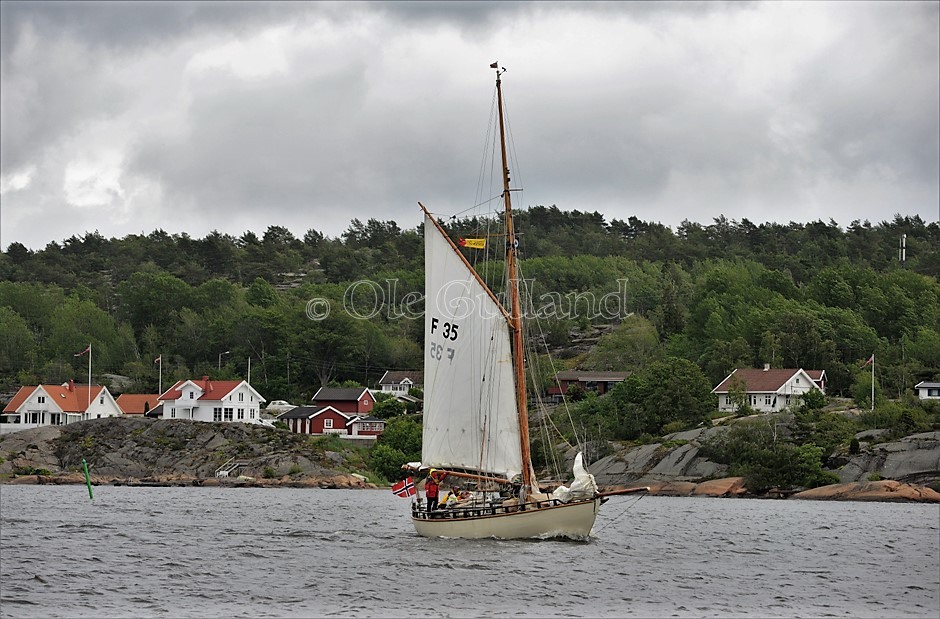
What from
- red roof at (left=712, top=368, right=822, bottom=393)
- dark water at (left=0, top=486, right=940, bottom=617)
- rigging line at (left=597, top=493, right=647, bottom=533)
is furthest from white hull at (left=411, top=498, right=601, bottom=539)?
red roof at (left=712, top=368, right=822, bottom=393)

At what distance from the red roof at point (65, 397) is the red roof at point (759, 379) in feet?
217

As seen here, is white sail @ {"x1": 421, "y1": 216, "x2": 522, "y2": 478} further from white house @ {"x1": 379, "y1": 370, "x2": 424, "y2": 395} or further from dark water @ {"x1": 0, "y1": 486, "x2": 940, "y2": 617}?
white house @ {"x1": 379, "y1": 370, "x2": 424, "y2": 395}

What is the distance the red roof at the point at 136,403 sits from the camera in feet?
444

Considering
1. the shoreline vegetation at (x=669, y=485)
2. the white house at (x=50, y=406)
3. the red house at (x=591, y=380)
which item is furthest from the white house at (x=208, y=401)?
the red house at (x=591, y=380)

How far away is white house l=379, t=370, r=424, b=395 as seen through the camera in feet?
485

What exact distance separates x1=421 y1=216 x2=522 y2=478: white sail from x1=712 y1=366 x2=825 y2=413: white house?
213 ft

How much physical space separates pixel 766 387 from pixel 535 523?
234 ft

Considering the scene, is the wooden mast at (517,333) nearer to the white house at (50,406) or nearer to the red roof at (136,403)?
the white house at (50,406)

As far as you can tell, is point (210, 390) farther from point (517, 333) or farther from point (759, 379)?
point (517, 333)

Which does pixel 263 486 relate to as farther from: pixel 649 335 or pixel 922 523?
pixel 649 335

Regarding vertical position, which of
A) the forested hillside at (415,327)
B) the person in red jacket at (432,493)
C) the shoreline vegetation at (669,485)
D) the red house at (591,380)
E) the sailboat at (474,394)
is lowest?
the shoreline vegetation at (669,485)

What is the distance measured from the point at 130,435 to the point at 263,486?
18324mm

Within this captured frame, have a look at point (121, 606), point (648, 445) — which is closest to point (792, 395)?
point (648, 445)

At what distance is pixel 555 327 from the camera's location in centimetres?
17212
